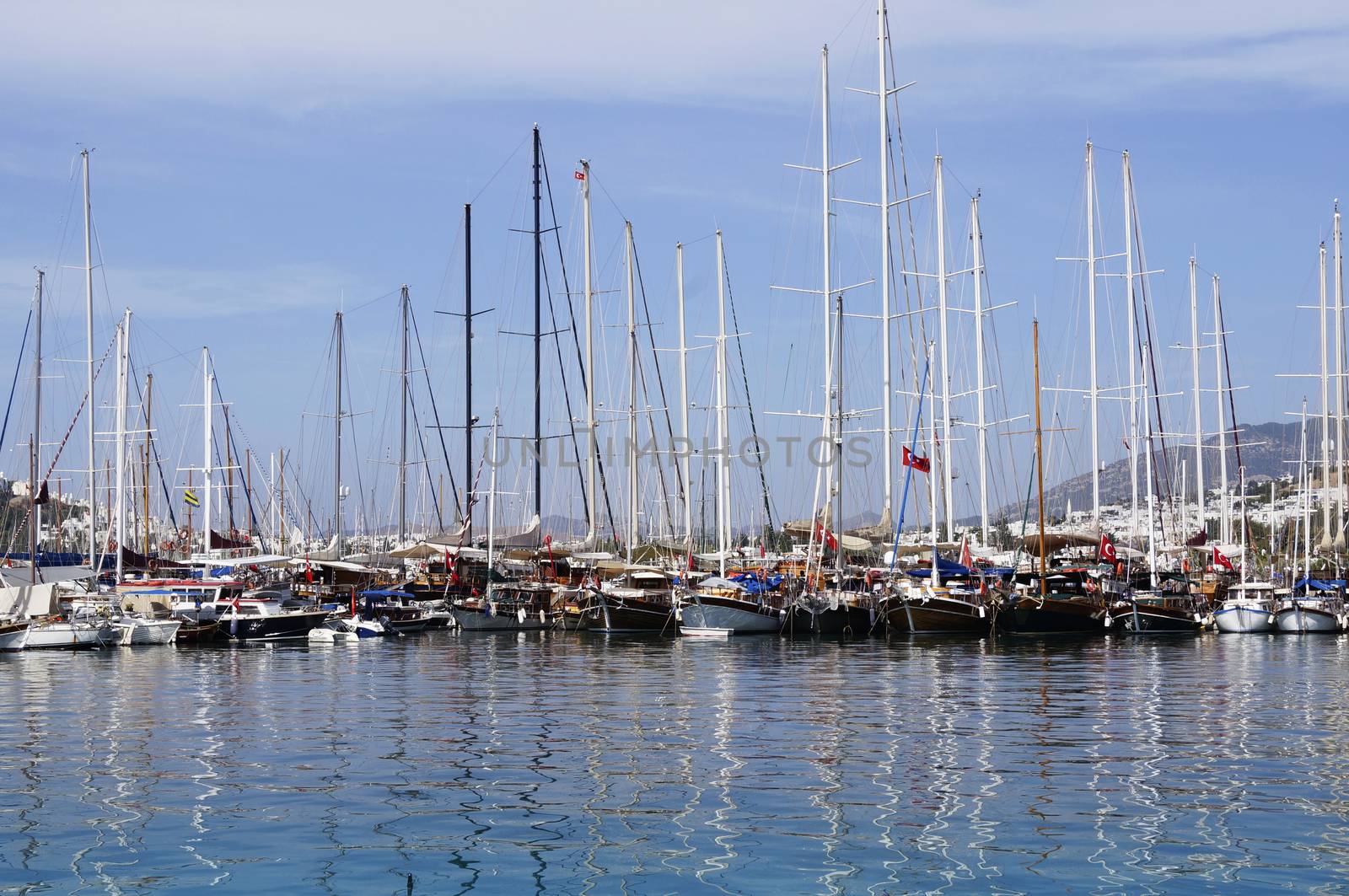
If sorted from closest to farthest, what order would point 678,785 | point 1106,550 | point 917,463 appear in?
point 678,785, point 917,463, point 1106,550

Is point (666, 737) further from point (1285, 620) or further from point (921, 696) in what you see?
point (1285, 620)

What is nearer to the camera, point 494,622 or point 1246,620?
point 1246,620

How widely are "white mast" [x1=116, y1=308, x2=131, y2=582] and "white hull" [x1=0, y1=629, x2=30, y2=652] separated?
9843mm

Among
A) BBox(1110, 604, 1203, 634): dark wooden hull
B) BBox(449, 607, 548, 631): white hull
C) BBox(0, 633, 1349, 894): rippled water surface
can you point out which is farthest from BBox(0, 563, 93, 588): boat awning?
BBox(1110, 604, 1203, 634): dark wooden hull

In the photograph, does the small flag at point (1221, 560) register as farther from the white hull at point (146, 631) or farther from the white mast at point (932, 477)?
the white hull at point (146, 631)

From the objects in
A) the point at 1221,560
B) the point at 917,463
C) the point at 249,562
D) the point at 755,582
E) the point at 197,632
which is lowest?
the point at 197,632

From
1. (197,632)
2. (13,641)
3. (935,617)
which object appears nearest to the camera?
(13,641)

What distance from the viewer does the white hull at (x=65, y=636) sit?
48.2 m

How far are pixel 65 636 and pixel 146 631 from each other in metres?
3.37

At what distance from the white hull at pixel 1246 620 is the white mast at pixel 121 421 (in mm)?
44191

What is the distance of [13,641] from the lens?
47250 mm

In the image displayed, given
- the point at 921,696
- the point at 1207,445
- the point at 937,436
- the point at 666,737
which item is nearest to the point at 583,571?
the point at 937,436

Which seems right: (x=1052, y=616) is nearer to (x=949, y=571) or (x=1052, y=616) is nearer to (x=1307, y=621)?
(x=949, y=571)

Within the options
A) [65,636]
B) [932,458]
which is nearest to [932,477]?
[932,458]
